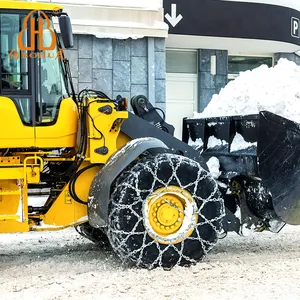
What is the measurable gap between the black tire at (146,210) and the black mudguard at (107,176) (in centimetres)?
9

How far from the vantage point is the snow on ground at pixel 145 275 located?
4375 millimetres

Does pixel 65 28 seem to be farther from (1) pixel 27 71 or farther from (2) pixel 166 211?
(2) pixel 166 211

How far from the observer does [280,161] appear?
556 centimetres

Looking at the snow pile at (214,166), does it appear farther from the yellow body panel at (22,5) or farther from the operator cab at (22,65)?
the yellow body panel at (22,5)

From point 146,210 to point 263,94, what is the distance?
6.30ft

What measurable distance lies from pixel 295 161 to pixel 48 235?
3462mm

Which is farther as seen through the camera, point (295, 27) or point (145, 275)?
point (295, 27)

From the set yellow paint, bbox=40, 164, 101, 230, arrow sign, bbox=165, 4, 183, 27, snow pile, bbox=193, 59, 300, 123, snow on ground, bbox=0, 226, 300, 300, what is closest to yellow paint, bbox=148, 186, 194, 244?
snow on ground, bbox=0, 226, 300, 300

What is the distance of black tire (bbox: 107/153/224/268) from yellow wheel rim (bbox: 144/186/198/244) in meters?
0.02

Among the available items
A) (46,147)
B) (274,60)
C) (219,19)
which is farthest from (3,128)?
(274,60)

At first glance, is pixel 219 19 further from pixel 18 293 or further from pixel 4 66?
pixel 18 293

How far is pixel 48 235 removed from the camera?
756 cm

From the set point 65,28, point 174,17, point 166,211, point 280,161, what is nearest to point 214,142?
point 280,161

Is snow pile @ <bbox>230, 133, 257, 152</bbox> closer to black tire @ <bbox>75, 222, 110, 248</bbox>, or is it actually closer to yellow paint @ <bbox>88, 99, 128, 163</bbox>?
yellow paint @ <bbox>88, 99, 128, 163</bbox>
